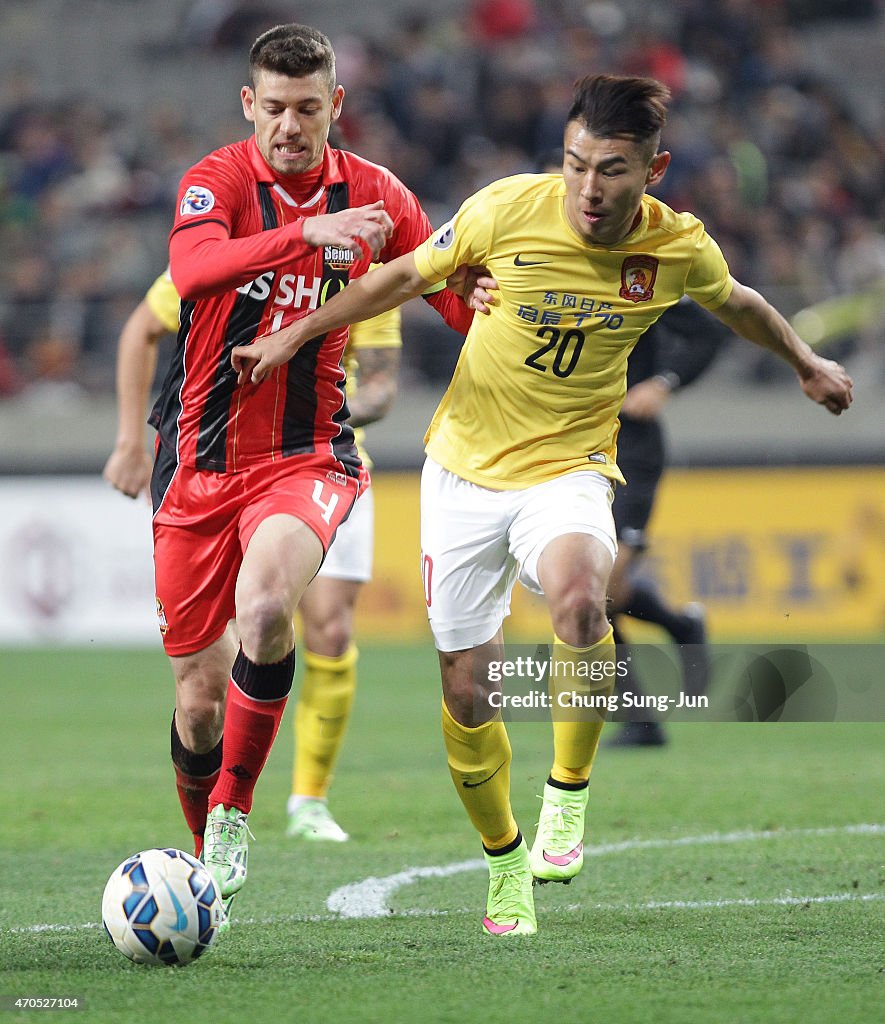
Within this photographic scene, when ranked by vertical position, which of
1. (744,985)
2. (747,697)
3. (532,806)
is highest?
(744,985)

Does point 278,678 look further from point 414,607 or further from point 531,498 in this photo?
point 414,607

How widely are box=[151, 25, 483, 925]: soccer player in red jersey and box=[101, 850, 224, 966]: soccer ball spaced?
423 millimetres

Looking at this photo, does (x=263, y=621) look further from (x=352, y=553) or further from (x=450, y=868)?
(x=352, y=553)

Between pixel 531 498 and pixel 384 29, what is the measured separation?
1570 centimetres

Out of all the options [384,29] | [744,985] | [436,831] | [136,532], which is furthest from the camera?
[384,29]

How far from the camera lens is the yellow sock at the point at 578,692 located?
15.0 ft

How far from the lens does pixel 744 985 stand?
375 cm

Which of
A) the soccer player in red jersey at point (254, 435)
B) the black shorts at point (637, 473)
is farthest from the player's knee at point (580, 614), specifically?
the black shorts at point (637, 473)

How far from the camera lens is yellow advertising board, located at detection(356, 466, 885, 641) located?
43.0ft

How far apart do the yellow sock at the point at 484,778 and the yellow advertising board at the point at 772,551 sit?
8.34m

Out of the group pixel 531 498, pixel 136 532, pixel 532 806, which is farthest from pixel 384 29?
pixel 531 498

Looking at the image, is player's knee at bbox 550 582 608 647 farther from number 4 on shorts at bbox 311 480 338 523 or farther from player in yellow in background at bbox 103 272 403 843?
→ player in yellow in background at bbox 103 272 403 843

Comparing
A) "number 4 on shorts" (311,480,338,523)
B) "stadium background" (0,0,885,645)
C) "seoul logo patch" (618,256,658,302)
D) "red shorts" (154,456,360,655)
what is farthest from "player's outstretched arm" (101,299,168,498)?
"stadium background" (0,0,885,645)

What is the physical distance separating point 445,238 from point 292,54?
0.70 metres
